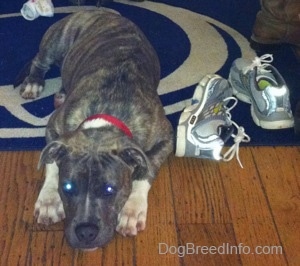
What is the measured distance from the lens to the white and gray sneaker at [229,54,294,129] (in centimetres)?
303

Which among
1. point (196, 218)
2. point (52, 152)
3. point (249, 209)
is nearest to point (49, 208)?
point (52, 152)

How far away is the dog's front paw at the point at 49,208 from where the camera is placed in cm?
250

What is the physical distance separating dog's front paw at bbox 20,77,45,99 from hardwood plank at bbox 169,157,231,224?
829 mm

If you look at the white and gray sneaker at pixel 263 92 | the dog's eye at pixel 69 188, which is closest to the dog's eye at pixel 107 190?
the dog's eye at pixel 69 188

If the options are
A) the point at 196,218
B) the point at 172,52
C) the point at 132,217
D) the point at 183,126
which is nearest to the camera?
the point at 132,217

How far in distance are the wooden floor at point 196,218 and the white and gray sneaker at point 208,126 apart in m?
0.06

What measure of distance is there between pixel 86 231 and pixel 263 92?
1.28 meters

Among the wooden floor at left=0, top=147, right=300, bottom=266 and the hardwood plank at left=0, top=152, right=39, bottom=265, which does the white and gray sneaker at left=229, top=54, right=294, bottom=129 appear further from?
the hardwood plank at left=0, top=152, right=39, bottom=265

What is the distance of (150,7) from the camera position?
4.02 metres

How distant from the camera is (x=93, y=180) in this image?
222cm

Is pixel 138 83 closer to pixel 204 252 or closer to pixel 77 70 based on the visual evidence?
pixel 77 70

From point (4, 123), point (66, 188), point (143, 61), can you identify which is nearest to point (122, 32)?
point (143, 61)

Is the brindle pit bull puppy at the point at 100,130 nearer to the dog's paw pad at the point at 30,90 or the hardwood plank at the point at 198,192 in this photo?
the dog's paw pad at the point at 30,90

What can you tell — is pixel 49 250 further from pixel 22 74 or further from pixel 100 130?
pixel 22 74
